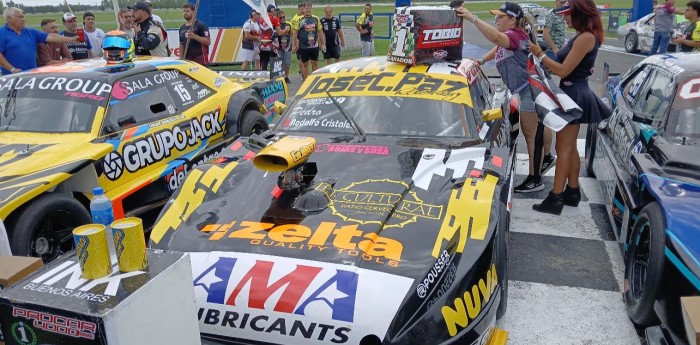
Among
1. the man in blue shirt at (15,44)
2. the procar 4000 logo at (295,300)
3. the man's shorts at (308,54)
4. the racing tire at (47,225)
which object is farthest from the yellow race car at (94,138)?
the man's shorts at (308,54)

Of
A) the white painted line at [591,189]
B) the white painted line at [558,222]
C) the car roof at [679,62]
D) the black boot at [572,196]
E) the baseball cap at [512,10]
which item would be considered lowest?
the white painted line at [591,189]

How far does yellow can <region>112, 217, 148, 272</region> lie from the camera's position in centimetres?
200

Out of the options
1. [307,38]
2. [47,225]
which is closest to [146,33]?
[307,38]

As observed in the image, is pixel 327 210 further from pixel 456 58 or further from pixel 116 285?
pixel 456 58

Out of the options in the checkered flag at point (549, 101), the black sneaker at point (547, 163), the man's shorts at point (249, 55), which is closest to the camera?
the checkered flag at point (549, 101)

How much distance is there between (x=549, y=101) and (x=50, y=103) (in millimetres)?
4020

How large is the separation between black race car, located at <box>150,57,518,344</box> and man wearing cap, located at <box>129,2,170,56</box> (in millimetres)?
4289

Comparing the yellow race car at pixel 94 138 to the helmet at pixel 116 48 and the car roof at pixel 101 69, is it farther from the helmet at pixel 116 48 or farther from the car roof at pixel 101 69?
the helmet at pixel 116 48

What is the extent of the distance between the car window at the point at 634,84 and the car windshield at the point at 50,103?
4.25 metres

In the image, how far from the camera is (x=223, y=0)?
15367 millimetres

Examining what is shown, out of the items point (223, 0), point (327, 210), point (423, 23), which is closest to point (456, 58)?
point (423, 23)

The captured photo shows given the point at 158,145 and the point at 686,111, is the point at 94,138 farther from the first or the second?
the point at 686,111

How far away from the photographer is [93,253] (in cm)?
199

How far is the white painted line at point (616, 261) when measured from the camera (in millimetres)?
4086
